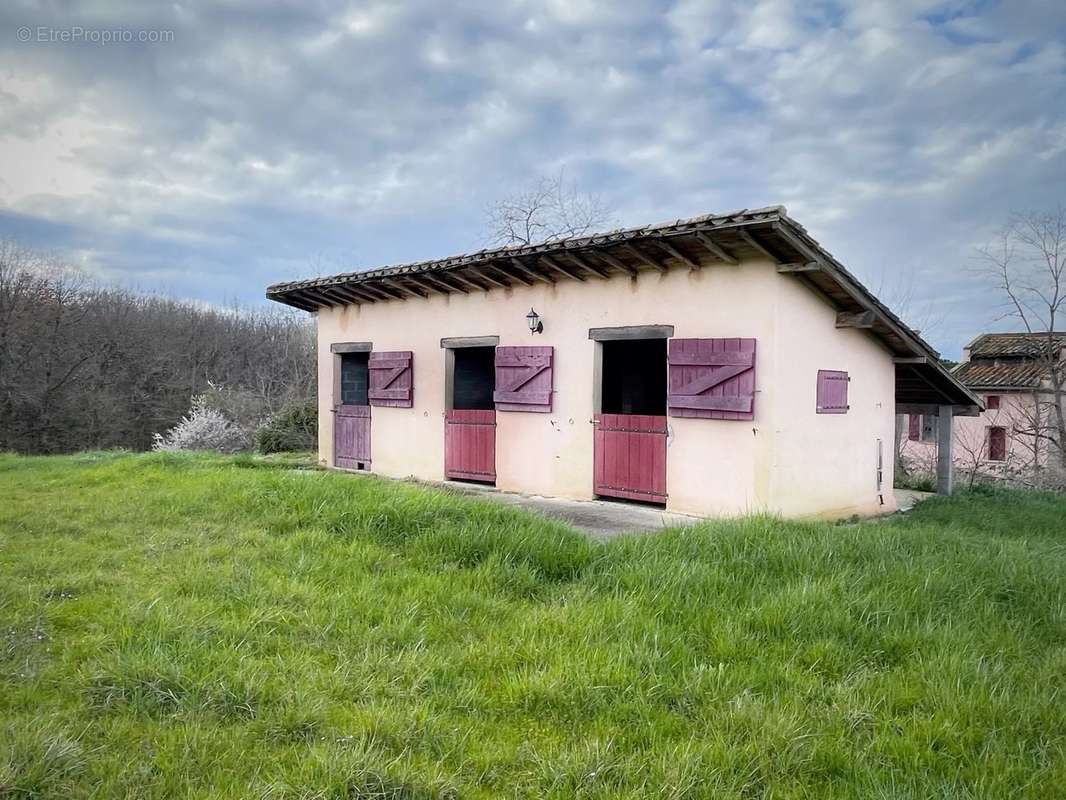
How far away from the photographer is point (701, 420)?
7.66 meters

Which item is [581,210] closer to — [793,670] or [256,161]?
[256,161]

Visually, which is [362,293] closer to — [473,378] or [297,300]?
[297,300]

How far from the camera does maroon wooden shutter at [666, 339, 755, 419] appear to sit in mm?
7230

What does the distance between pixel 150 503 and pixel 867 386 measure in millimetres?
8580

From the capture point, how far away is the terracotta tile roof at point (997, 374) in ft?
78.1

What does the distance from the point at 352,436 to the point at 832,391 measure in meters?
7.99

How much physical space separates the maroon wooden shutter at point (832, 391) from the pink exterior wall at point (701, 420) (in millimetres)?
117

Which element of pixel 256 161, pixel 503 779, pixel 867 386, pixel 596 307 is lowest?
pixel 503 779

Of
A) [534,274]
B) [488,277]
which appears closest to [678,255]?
[534,274]

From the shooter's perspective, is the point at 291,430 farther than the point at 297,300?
Yes

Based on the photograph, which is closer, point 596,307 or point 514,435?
point 596,307

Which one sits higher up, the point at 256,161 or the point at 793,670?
the point at 256,161

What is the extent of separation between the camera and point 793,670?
3.23 meters

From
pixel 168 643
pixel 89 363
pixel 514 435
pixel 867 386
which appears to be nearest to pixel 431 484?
pixel 514 435
